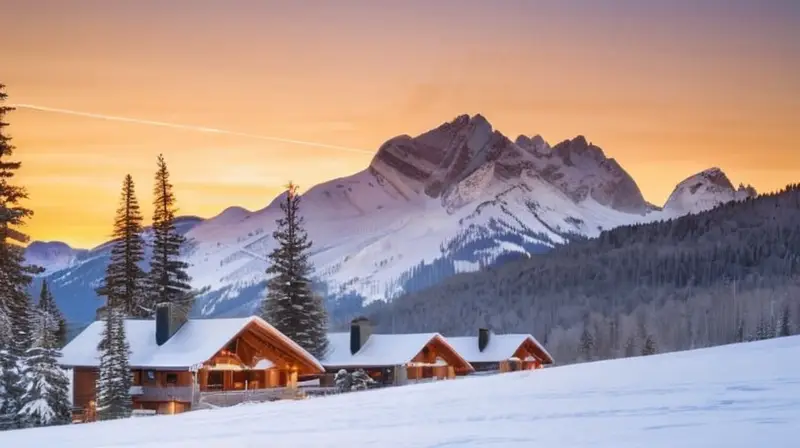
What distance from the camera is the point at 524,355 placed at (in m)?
91.6

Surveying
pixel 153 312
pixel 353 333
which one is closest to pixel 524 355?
pixel 353 333

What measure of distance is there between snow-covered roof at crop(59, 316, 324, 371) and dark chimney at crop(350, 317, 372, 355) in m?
17.0

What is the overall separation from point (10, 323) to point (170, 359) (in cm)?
1381

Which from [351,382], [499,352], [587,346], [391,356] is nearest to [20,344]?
[351,382]

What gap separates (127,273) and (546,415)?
215 ft

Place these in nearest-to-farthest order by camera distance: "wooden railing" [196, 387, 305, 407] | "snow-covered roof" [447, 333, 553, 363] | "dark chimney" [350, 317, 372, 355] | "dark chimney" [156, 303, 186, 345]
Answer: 1. "wooden railing" [196, 387, 305, 407]
2. "dark chimney" [156, 303, 186, 345]
3. "dark chimney" [350, 317, 372, 355]
4. "snow-covered roof" [447, 333, 553, 363]

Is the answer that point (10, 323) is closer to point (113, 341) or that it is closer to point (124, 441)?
point (113, 341)

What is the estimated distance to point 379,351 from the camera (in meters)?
78.2

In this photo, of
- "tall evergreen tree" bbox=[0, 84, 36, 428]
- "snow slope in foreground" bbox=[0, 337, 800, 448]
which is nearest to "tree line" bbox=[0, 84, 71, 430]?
"tall evergreen tree" bbox=[0, 84, 36, 428]

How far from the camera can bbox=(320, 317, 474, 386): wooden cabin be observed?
75812mm

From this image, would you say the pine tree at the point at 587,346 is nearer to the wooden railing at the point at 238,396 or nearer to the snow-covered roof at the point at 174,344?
the snow-covered roof at the point at 174,344

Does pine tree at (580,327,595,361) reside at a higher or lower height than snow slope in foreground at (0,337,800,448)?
higher

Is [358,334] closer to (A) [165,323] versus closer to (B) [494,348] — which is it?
(B) [494,348]

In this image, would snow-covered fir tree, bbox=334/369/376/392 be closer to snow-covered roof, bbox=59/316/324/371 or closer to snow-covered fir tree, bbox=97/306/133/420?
snow-covered roof, bbox=59/316/324/371
